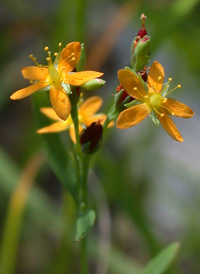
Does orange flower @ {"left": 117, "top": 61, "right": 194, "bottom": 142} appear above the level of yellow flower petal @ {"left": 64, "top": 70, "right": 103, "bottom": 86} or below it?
below

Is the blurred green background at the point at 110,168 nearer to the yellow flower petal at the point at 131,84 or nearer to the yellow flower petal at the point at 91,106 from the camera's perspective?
the yellow flower petal at the point at 91,106

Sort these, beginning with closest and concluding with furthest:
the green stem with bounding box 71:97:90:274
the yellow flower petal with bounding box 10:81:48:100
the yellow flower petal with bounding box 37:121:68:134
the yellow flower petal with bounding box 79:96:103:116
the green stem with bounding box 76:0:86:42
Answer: the yellow flower petal with bounding box 10:81:48:100, the green stem with bounding box 71:97:90:274, the yellow flower petal with bounding box 37:121:68:134, the yellow flower petal with bounding box 79:96:103:116, the green stem with bounding box 76:0:86:42

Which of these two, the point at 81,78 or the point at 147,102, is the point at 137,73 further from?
the point at 81,78

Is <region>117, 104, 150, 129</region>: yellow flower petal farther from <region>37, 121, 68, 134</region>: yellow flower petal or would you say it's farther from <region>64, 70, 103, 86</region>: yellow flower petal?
<region>37, 121, 68, 134</region>: yellow flower petal

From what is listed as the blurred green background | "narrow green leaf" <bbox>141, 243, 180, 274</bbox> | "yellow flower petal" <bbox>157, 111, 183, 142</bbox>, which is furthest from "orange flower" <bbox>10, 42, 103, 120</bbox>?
the blurred green background

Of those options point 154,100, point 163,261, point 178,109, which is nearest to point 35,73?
point 154,100

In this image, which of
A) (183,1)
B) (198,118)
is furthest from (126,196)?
(198,118)

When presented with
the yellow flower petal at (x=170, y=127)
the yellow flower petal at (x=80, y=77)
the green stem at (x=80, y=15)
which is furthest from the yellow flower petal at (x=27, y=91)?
the green stem at (x=80, y=15)
